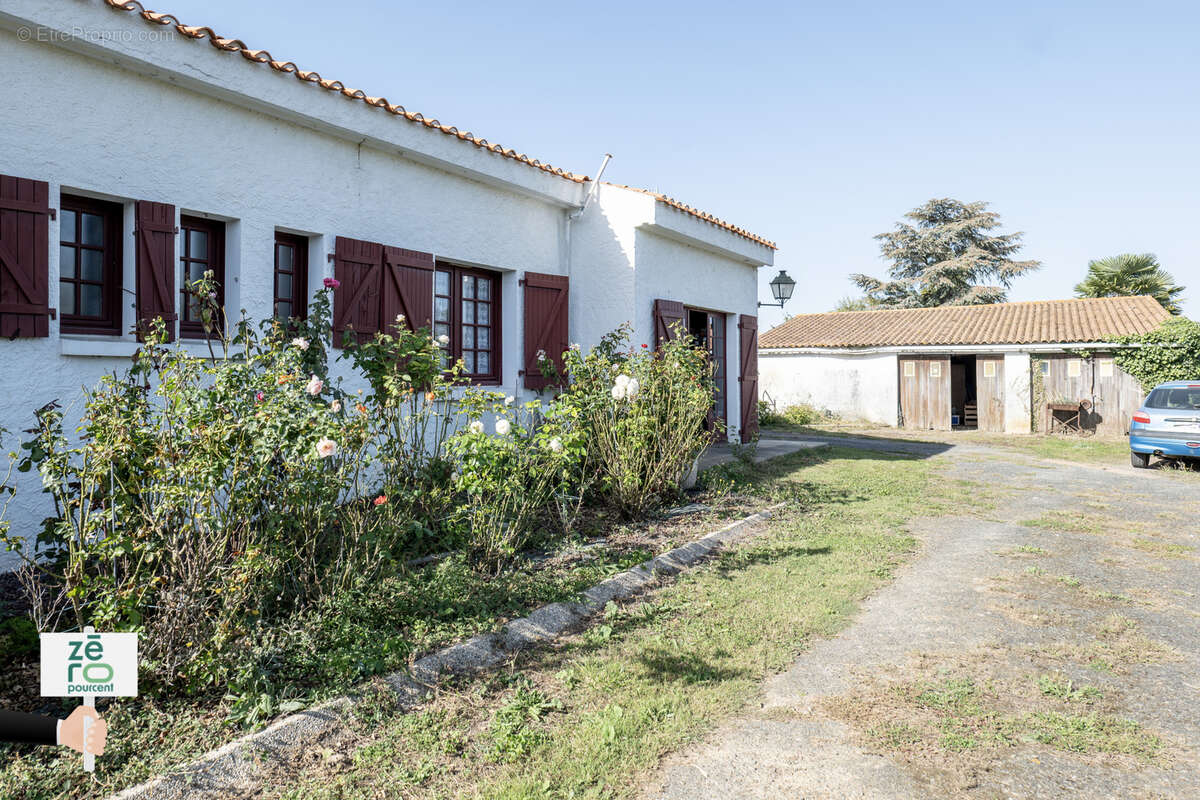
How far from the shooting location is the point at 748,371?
42.2 ft

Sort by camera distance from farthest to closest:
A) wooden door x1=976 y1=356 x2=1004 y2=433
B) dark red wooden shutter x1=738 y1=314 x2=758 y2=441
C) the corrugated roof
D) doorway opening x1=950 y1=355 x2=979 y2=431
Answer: doorway opening x1=950 y1=355 x2=979 y2=431 < wooden door x1=976 y1=356 x2=1004 y2=433 < the corrugated roof < dark red wooden shutter x1=738 y1=314 x2=758 y2=441

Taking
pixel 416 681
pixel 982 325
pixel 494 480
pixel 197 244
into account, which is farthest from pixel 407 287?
pixel 982 325

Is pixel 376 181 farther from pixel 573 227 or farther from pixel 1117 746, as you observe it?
pixel 1117 746

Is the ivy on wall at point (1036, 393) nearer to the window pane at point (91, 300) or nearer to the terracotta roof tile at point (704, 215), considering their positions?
the terracotta roof tile at point (704, 215)

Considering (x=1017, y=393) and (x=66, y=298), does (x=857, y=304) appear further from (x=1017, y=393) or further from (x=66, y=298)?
(x=66, y=298)

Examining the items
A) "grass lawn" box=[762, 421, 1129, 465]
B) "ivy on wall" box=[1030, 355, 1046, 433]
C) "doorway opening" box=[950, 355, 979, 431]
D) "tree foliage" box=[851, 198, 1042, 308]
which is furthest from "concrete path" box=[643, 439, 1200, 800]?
"tree foliage" box=[851, 198, 1042, 308]

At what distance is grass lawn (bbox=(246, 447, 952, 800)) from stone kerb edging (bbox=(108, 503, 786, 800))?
10cm

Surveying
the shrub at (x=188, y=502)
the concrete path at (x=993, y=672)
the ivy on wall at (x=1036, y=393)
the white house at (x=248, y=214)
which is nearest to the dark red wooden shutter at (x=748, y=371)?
the white house at (x=248, y=214)

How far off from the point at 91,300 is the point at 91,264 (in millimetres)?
271

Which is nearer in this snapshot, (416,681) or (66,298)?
(416,681)

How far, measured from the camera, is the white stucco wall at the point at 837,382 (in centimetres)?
2239

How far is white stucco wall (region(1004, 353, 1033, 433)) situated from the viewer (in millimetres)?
19875

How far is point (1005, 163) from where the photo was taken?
51.0 ft

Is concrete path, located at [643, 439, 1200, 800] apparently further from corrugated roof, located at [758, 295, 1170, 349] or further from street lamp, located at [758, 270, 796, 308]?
corrugated roof, located at [758, 295, 1170, 349]
